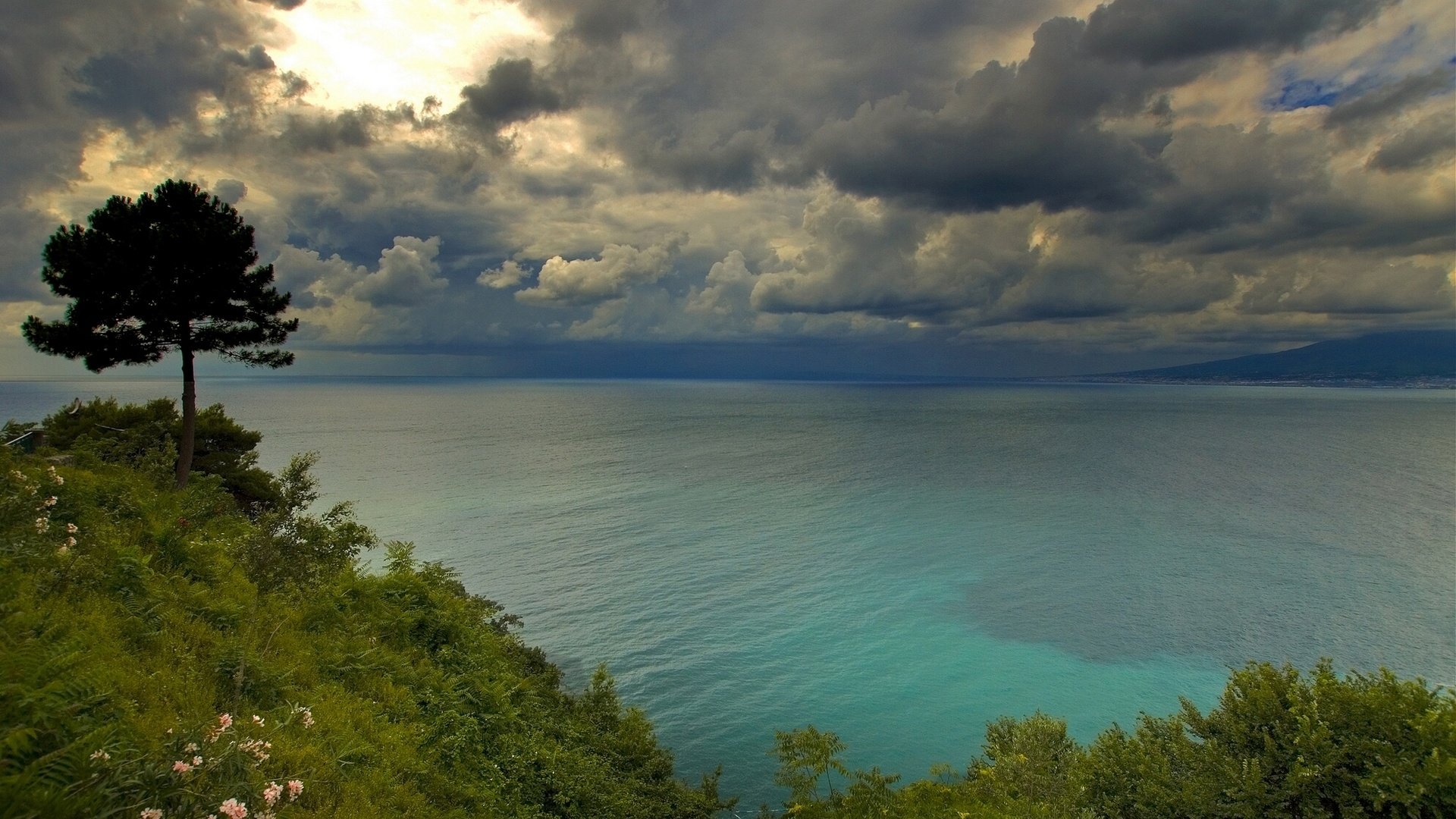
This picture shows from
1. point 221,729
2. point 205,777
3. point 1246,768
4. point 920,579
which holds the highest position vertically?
point 205,777

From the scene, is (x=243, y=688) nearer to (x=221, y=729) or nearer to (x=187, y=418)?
(x=221, y=729)

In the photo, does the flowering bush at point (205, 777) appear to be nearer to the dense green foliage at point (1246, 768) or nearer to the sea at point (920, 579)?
the dense green foliage at point (1246, 768)

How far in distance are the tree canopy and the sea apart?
2793 centimetres

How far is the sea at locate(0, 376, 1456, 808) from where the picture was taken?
37781 mm

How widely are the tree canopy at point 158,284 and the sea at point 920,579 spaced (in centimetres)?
2793

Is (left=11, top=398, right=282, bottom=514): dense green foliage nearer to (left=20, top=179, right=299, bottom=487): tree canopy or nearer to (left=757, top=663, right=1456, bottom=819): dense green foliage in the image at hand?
(left=20, top=179, right=299, bottom=487): tree canopy

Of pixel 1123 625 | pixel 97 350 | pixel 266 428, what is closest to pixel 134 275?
pixel 97 350

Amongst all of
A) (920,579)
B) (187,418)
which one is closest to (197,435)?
(187,418)

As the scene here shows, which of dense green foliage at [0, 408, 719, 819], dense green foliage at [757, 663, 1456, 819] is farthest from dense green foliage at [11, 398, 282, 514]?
dense green foliage at [757, 663, 1456, 819]

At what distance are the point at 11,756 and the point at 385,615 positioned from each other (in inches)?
562

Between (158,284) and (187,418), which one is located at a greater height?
(158,284)

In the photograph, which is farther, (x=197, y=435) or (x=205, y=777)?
(x=197, y=435)

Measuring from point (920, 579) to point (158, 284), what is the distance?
59281mm

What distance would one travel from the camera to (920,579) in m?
59.1
